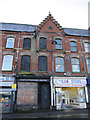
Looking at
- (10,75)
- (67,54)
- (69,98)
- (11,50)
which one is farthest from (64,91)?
(11,50)

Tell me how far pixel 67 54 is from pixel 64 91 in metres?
5.48

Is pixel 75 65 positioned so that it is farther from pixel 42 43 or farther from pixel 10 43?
pixel 10 43

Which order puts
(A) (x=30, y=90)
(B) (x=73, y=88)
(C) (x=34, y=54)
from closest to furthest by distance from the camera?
(A) (x=30, y=90) < (B) (x=73, y=88) < (C) (x=34, y=54)

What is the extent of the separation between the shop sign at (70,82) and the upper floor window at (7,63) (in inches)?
261

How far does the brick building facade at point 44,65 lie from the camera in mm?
12141

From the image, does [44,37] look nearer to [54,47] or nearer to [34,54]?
[54,47]

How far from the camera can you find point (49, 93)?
1248cm

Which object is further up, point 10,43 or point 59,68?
point 10,43

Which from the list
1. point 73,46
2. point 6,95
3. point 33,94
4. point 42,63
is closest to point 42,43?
point 42,63

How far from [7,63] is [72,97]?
33.3 feet

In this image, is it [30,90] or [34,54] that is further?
[34,54]

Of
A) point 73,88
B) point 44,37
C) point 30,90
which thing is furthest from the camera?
point 44,37

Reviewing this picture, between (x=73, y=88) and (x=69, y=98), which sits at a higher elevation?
(x=73, y=88)

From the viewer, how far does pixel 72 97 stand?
42.3 feet
